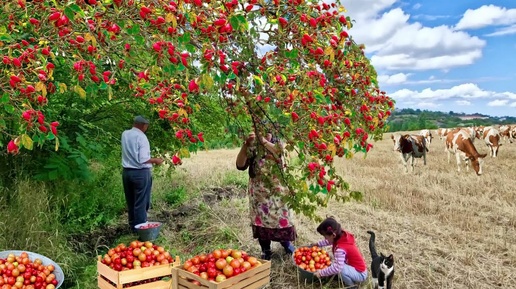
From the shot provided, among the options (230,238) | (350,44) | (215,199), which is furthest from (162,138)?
(350,44)

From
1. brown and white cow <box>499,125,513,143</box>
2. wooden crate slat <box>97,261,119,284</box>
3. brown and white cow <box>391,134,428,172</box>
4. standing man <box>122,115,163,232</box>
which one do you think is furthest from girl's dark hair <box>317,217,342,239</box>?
brown and white cow <box>499,125,513,143</box>

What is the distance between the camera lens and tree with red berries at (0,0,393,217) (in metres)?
2.93

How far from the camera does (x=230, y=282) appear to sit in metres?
3.74

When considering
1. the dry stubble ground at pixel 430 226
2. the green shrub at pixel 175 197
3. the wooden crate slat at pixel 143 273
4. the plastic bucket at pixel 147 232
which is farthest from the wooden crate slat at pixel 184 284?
the green shrub at pixel 175 197

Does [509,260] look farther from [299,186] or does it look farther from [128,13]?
[128,13]

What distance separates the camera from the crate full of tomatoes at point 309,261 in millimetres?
5258

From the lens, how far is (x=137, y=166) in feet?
24.3

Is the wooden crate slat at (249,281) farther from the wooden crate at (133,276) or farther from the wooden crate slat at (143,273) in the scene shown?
the wooden crate slat at (143,273)

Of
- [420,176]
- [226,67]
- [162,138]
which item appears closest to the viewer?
[226,67]

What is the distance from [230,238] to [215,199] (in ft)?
9.31

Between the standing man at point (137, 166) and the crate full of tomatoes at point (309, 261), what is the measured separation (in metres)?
2.85

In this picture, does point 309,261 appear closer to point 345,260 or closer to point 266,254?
point 345,260

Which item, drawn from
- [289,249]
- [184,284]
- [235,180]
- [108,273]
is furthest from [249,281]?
[235,180]

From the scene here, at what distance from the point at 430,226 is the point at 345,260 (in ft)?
10.5
